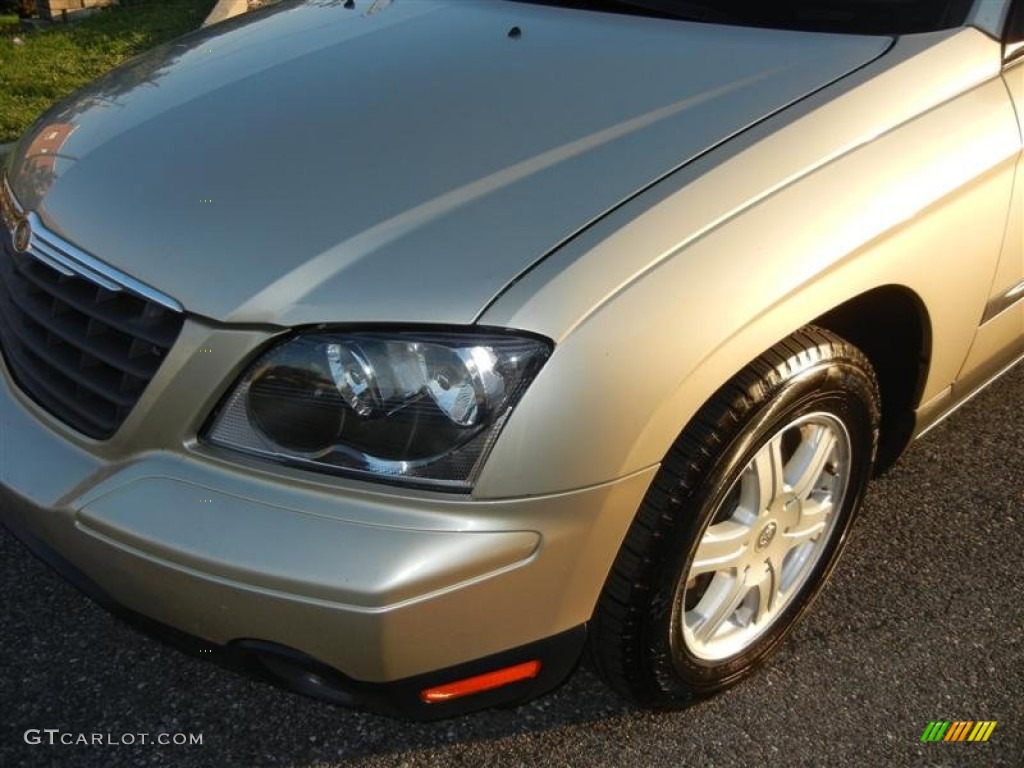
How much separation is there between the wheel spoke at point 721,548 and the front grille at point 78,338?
1031 mm

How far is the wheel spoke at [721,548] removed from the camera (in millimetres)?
2053

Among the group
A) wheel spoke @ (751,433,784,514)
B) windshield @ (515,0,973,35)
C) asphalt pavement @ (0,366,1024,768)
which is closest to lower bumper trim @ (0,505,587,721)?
asphalt pavement @ (0,366,1024,768)

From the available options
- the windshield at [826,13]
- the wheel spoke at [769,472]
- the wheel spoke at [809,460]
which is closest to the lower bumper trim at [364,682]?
the wheel spoke at [769,472]

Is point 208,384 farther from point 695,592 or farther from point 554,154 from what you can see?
point 695,592

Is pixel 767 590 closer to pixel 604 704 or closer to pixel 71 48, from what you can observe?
pixel 604 704

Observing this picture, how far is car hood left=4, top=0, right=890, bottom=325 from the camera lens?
174 cm

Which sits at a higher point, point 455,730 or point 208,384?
point 208,384

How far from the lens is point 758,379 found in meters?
1.86

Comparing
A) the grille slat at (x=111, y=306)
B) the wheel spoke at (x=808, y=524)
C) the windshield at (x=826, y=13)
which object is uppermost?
the windshield at (x=826, y=13)

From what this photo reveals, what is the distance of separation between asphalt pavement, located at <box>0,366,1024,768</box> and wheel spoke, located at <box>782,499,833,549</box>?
0.94 feet

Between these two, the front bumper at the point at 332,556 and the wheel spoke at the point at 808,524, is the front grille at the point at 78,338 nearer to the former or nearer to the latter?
the front bumper at the point at 332,556

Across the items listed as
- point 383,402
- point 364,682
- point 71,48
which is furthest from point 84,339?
point 71,48

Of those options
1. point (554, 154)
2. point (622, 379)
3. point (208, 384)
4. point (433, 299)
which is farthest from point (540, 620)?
point (554, 154)

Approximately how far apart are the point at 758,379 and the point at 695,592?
0.56m
